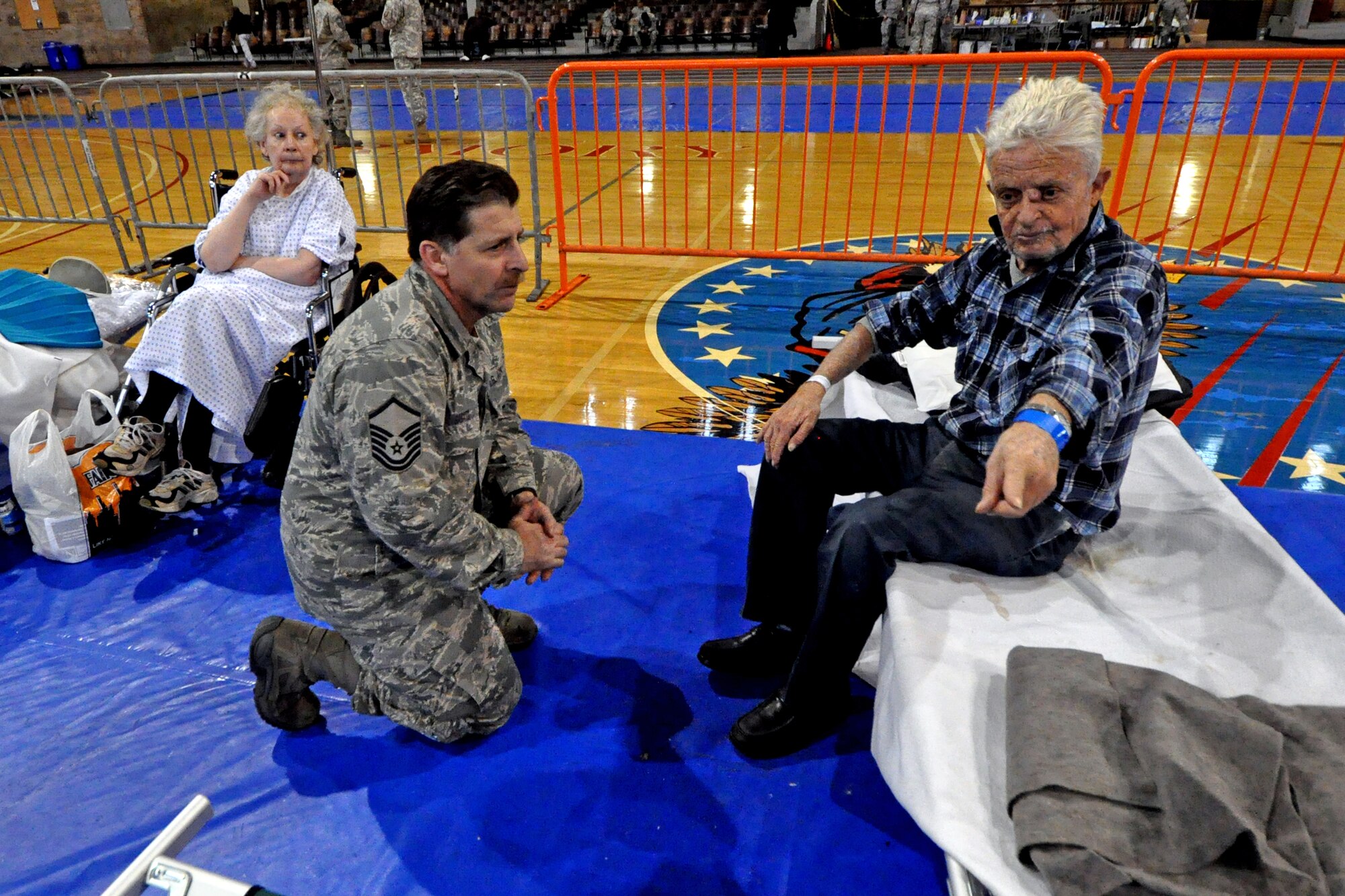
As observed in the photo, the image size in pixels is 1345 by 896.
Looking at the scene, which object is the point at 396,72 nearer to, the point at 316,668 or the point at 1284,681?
the point at 316,668

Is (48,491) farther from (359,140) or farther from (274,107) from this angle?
(359,140)

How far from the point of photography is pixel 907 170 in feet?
27.5

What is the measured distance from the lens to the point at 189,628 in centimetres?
256

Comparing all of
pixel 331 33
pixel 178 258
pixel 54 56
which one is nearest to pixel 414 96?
pixel 331 33

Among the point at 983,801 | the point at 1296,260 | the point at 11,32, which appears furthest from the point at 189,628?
the point at 11,32

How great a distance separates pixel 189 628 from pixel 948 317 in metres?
2.44

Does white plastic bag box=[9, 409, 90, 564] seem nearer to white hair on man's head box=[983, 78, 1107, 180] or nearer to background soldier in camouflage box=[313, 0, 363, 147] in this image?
white hair on man's head box=[983, 78, 1107, 180]

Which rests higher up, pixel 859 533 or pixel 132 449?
pixel 859 533

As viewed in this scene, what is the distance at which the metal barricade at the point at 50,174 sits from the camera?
5438mm

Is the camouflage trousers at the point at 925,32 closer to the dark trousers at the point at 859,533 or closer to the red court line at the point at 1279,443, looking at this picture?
the red court line at the point at 1279,443

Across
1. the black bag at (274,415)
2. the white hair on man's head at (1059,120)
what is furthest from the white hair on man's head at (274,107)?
the white hair on man's head at (1059,120)

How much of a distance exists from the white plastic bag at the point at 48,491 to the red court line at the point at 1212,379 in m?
4.21

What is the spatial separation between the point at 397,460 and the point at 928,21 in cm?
1567

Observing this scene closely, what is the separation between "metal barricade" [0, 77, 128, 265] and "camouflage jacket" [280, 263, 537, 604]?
164 inches
